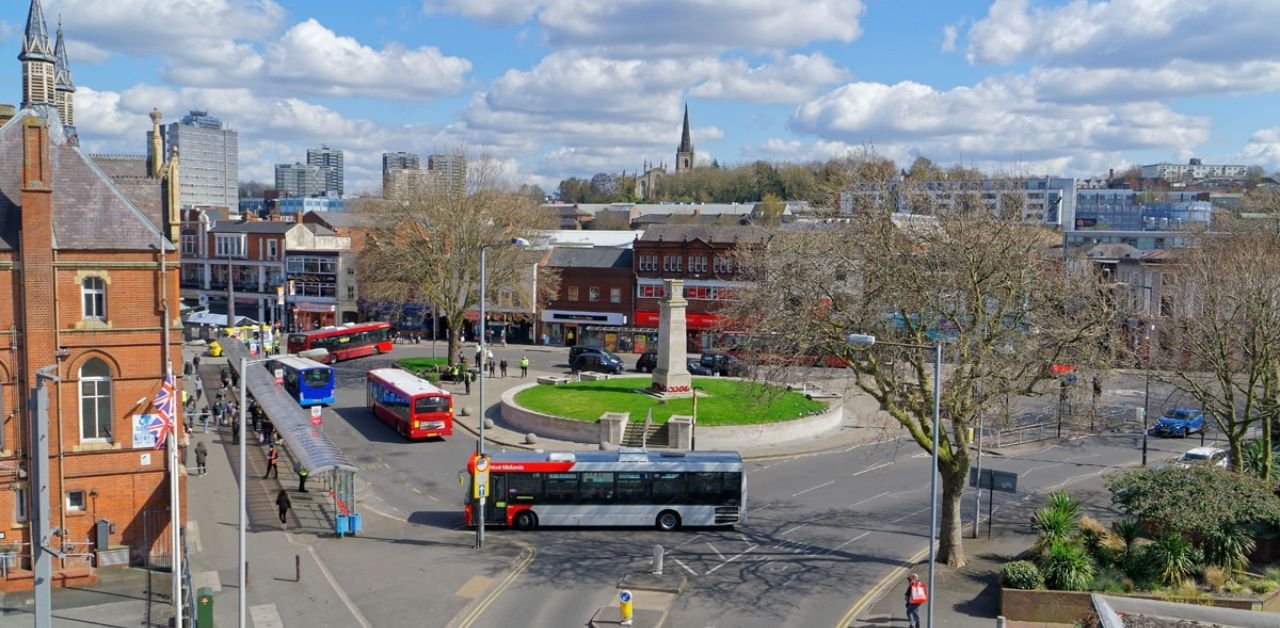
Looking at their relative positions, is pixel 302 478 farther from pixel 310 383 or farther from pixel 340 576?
pixel 310 383

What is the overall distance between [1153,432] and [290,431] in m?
36.5

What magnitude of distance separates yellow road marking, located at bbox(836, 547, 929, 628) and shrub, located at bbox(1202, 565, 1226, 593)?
260 inches

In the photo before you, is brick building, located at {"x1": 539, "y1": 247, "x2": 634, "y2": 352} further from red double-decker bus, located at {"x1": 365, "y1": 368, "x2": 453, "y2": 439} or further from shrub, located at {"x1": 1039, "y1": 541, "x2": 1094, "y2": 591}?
shrub, located at {"x1": 1039, "y1": 541, "x2": 1094, "y2": 591}

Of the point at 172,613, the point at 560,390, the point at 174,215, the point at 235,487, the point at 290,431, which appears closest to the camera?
the point at 172,613

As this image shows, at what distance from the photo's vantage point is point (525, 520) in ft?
96.1

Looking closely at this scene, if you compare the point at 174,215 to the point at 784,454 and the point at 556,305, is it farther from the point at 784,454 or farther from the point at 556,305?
the point at 556,305

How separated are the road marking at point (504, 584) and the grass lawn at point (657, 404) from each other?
1452 centimetres

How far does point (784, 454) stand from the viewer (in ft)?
130

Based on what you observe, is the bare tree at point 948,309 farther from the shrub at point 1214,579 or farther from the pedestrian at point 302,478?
the pedestrian at point 302,478

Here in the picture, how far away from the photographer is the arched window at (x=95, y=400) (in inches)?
971

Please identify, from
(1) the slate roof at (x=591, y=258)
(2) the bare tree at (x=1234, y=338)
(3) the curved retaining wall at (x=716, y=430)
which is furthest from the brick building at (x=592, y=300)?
(2) the bare tree at (x=1234, y=338)

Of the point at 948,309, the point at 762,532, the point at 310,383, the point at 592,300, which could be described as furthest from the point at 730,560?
the point at 592,300

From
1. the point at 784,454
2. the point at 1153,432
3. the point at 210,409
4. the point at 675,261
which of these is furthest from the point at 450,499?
the point at 675,261

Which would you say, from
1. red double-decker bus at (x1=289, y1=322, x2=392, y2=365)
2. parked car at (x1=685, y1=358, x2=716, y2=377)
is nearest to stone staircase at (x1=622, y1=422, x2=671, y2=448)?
parked car at (x1=685, y1=358, x2=716, y2=377)
